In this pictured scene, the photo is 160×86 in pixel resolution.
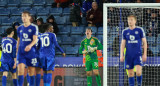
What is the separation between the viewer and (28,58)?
32.2 feet

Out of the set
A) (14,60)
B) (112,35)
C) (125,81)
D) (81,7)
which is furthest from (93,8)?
(14,60)

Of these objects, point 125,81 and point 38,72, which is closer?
point 38,72

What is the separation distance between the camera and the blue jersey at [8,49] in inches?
423

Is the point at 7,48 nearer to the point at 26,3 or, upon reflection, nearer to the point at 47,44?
the point at 47,44

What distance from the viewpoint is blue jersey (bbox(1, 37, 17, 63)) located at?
35.2 feet

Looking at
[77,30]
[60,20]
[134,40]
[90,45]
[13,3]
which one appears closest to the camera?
[134,40]

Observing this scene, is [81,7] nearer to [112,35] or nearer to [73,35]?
[73,35]

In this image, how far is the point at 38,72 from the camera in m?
10.5

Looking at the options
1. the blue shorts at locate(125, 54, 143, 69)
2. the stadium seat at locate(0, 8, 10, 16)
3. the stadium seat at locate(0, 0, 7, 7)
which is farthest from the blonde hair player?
the stadium seat at locate(0, 0, 7, 7)

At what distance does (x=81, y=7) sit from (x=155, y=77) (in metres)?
4.33

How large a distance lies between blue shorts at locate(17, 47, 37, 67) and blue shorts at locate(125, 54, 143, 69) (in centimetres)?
208

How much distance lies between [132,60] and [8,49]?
307cm

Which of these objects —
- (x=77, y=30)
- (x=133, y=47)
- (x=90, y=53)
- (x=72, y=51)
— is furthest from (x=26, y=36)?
(x=77, y=30)

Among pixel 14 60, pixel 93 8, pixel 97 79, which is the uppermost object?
pixel 93 8
